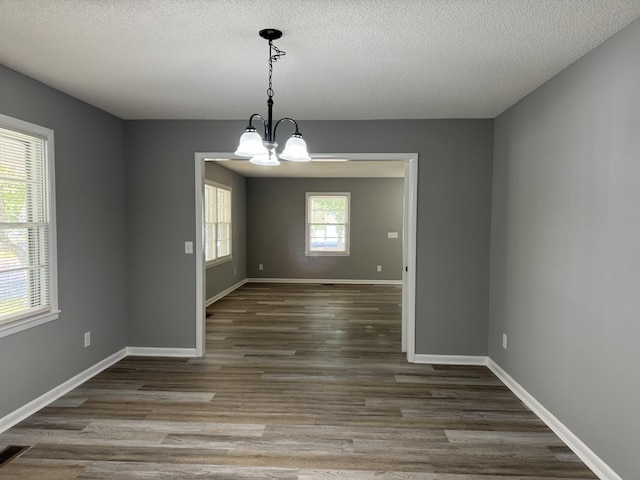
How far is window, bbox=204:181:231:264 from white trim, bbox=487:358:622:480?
4748 mm

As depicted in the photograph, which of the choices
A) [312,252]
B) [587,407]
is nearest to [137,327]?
[587,407]

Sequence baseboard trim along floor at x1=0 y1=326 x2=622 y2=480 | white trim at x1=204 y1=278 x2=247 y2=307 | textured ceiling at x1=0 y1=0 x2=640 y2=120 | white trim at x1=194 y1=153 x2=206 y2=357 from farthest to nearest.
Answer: white trim at x1=204 y1=278 x2=247 y2=307 → white trim at x1=194 y1=153 x2=206 y2=357 → baseboard trim along floor at x1=0 y1=326 x2=622 y2=480 → textured ceiling at x1=0 y1=0 x2=640 y2=120

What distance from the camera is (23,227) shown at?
299 cm

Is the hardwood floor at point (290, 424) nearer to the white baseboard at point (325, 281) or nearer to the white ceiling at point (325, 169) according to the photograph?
the white ceiling at point (325, 169)

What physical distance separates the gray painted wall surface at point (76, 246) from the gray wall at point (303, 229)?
5.34m

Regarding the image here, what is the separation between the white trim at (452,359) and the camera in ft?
14.0

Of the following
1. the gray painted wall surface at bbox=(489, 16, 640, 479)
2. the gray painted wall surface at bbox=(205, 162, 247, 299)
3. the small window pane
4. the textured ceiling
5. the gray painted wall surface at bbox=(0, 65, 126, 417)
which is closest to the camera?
the textured ceiling

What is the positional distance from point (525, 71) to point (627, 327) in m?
1.72

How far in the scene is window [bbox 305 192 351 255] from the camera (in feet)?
31.5

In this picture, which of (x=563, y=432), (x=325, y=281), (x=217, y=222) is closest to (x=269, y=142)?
(x=563, y=432)

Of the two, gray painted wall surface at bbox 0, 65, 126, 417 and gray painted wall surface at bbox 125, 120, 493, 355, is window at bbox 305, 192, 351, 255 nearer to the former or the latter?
gray painted wall surface at bbox 125, 120, 493, 355

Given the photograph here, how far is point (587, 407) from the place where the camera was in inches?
100

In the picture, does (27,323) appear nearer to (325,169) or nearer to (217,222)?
(217,222)

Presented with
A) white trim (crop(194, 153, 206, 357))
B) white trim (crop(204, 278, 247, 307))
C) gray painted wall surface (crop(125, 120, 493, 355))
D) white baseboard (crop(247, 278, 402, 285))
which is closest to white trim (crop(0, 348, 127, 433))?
gray painted wall surface (crop(125, 120, 493, 355))
